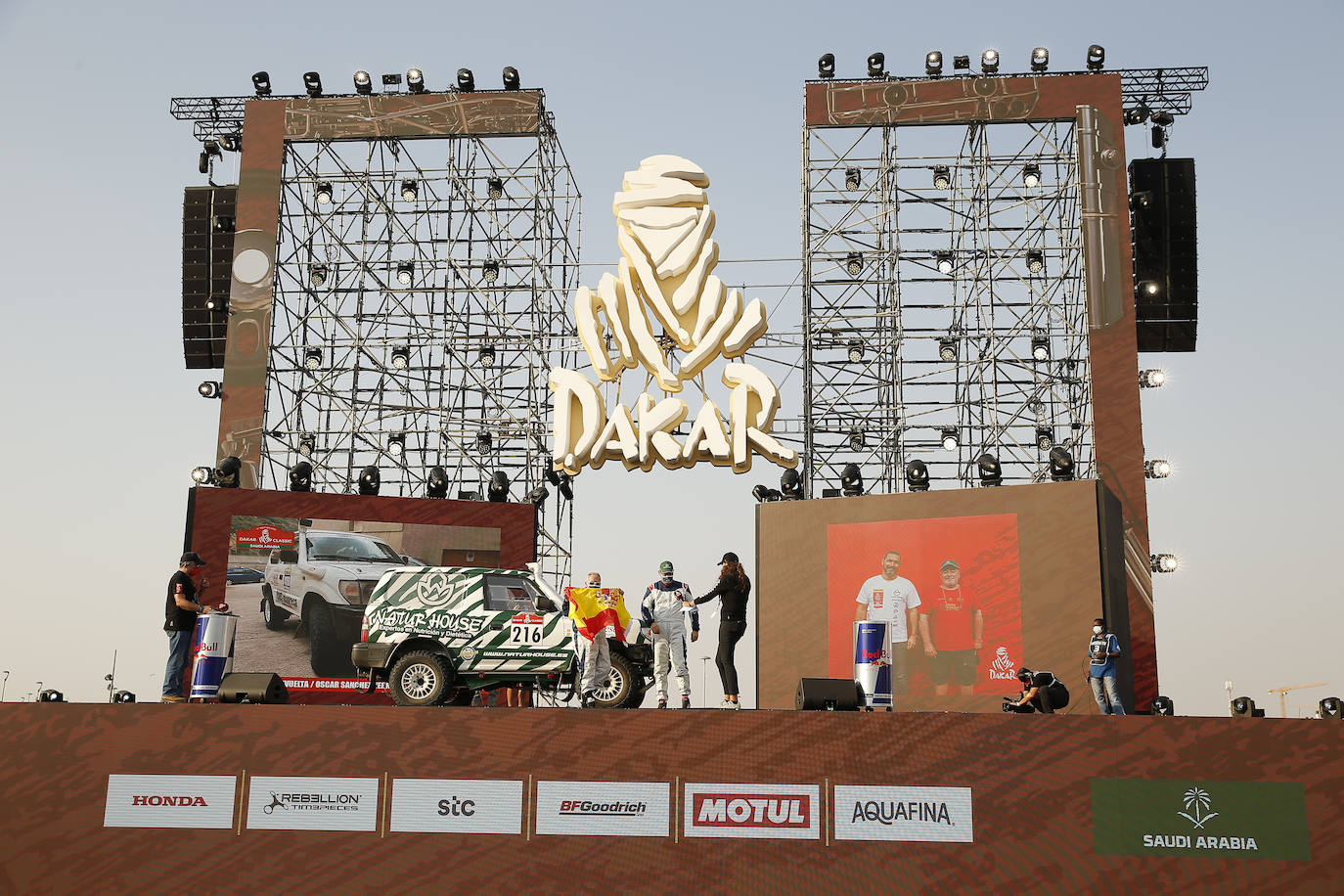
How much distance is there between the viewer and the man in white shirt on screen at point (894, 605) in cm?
1945

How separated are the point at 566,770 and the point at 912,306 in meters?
16.8

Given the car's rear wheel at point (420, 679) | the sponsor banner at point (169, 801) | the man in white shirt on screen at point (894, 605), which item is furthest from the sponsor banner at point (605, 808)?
the man in white shirt on screen at point (894, 605)

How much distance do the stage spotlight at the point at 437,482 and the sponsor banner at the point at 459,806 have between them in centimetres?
1252

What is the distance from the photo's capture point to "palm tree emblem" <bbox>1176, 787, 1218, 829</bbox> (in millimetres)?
10812

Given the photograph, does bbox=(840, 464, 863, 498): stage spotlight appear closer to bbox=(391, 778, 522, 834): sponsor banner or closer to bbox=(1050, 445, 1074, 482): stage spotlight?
bbox=(1050, 445, 1074, 482): stage spotlight

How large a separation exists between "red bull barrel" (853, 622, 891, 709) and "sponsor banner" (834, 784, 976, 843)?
1388mm

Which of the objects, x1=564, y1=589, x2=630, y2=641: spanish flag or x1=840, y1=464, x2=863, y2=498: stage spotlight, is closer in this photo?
x1=564, y1=589, x2=630, y2=641: spanish flag

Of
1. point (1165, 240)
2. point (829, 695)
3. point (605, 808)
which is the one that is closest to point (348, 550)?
point (605, 808)

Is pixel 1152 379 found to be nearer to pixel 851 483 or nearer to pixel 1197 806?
pixel 851 483

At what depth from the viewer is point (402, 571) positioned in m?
13.5

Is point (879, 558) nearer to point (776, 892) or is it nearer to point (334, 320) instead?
point (776, 892)

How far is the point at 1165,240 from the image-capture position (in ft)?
81.6

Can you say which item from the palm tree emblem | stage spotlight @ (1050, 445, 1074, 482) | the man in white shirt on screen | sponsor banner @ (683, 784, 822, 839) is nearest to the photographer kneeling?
the palm tree emblem

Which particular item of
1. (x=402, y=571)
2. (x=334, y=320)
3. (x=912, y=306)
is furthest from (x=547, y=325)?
(x=402, y=571)
